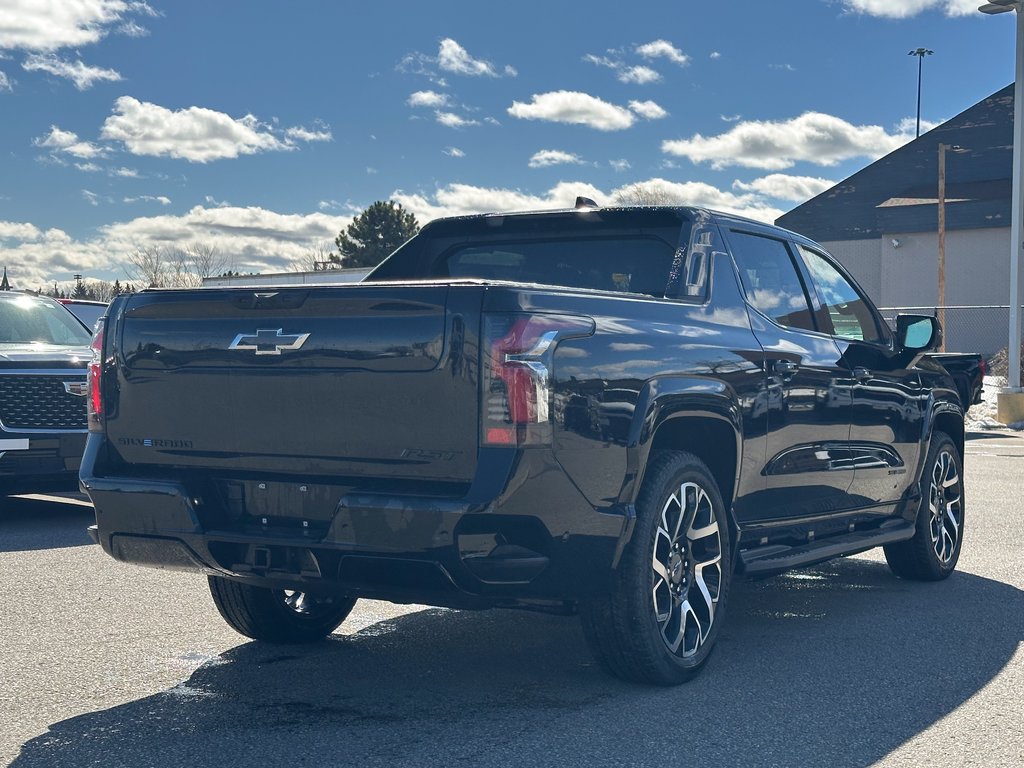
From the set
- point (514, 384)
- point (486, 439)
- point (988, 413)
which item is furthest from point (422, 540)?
point (988, 413)

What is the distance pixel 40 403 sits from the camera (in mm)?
9680

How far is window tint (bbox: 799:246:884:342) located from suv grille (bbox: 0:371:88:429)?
5.74 metres

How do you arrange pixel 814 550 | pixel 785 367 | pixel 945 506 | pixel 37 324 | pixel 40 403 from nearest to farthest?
pixel 785 367
pixel 814 550
pixel 945 506
pixel 40 403
pixel 37 324

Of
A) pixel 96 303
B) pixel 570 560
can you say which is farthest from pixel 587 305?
pixel 96 303

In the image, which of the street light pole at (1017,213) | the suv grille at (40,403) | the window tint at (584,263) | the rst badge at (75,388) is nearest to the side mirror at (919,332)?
the window tint at (584,263)

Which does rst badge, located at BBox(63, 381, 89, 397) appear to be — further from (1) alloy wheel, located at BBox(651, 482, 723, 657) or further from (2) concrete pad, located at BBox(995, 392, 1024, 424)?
(2) concrete pad, located at BBox(995, 392, 1024, 424)

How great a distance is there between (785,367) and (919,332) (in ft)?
4.76

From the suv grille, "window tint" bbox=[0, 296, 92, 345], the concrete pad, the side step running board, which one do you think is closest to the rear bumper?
the side step running board

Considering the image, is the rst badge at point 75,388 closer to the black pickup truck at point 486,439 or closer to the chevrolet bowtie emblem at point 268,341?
the black pickup truck at point 486,439

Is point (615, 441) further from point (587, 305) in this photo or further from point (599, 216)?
point (599, 216)

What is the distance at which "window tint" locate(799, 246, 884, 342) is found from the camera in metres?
6.59

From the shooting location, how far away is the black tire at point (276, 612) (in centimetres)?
550

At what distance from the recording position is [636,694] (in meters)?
4.76

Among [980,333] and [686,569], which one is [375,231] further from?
[686,569]
